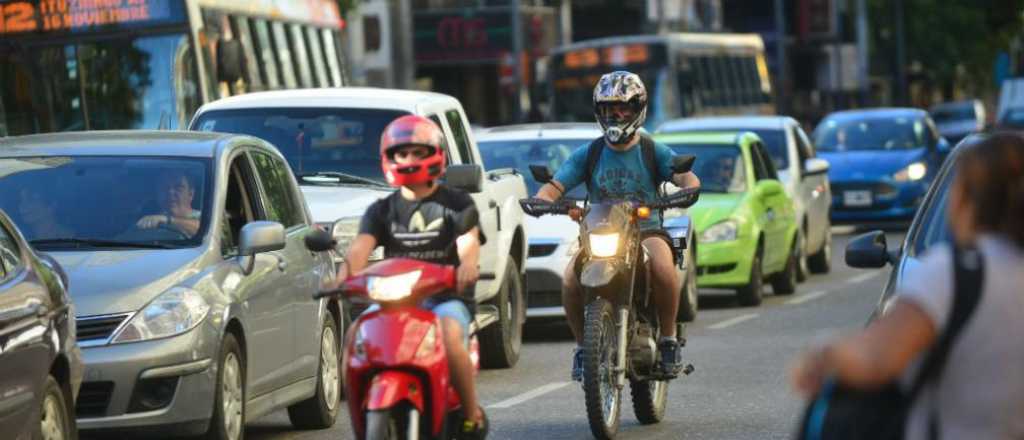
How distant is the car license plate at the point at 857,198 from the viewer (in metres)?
31.2

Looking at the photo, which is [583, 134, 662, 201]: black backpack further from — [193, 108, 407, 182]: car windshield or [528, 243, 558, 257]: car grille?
[528, 243, 558, 257]: car grille

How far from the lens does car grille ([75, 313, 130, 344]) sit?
32.0 feet

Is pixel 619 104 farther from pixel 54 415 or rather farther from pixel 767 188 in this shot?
pixel 767 188

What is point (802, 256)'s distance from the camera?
23188 mm

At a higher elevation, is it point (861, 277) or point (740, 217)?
point (740, 217)

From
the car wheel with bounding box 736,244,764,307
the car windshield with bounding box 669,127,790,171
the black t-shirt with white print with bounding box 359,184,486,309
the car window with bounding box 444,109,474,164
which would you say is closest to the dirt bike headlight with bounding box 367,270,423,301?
the black t-shirt with white print with bounding box 359,184,486,309

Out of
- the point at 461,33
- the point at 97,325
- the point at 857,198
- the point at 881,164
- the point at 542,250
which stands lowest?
the point at 857,198

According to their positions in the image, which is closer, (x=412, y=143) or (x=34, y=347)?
(x=412, y=143)

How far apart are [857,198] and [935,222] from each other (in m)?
22.2

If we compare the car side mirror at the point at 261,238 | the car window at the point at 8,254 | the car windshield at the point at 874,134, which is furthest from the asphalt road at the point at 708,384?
the car windshield at the point at 874,134

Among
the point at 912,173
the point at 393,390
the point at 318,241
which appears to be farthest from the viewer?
the point at 912,173

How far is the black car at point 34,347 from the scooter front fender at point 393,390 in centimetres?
123

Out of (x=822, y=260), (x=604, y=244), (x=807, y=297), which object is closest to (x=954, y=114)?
(x=822, y=260)

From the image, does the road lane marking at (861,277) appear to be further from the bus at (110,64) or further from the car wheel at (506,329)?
the car wheel at (506,329)
